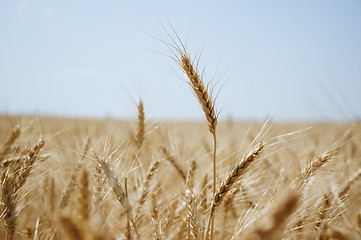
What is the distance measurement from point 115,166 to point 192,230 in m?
0.51

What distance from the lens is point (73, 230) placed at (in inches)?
23.3

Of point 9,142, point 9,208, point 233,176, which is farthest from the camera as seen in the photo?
point 9,142

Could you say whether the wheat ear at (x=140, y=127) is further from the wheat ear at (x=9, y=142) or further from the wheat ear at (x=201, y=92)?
the wheat ear at (x=9, y=142)

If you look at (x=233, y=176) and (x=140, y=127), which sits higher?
(x=140, y=127)

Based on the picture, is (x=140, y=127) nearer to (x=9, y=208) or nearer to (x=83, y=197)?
(x=9, y=208)

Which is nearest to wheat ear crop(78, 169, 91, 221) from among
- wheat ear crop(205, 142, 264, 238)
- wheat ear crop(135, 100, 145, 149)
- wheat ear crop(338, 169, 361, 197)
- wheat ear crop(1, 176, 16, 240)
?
wheat ear crop(205, 142, 264, 238)

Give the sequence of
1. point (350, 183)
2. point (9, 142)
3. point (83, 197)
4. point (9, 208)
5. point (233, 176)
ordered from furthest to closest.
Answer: point (9, 142) → point (350, 183) → point (9, 208) → point (233, 176) → point (83, 197)

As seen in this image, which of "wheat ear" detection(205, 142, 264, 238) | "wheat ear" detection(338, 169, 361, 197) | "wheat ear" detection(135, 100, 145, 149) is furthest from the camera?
"wheat ear" detection(135, 100, 145, 149)

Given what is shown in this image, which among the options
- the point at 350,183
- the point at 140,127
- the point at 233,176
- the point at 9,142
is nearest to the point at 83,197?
the point at 233,176

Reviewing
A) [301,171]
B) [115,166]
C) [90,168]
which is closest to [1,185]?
[90,168]

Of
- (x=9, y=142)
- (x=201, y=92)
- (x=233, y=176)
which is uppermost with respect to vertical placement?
(x=201, y=92)

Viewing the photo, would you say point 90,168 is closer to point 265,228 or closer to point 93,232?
point 93,232

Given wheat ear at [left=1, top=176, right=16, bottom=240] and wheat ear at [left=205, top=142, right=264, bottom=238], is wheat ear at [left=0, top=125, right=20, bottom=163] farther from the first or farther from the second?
wheat ear at [left=205, top=142, right=264, bottom=238]

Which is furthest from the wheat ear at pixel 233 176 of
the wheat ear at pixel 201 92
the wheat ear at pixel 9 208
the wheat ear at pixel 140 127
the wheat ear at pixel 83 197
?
the wheat ear at pixel 9 208
